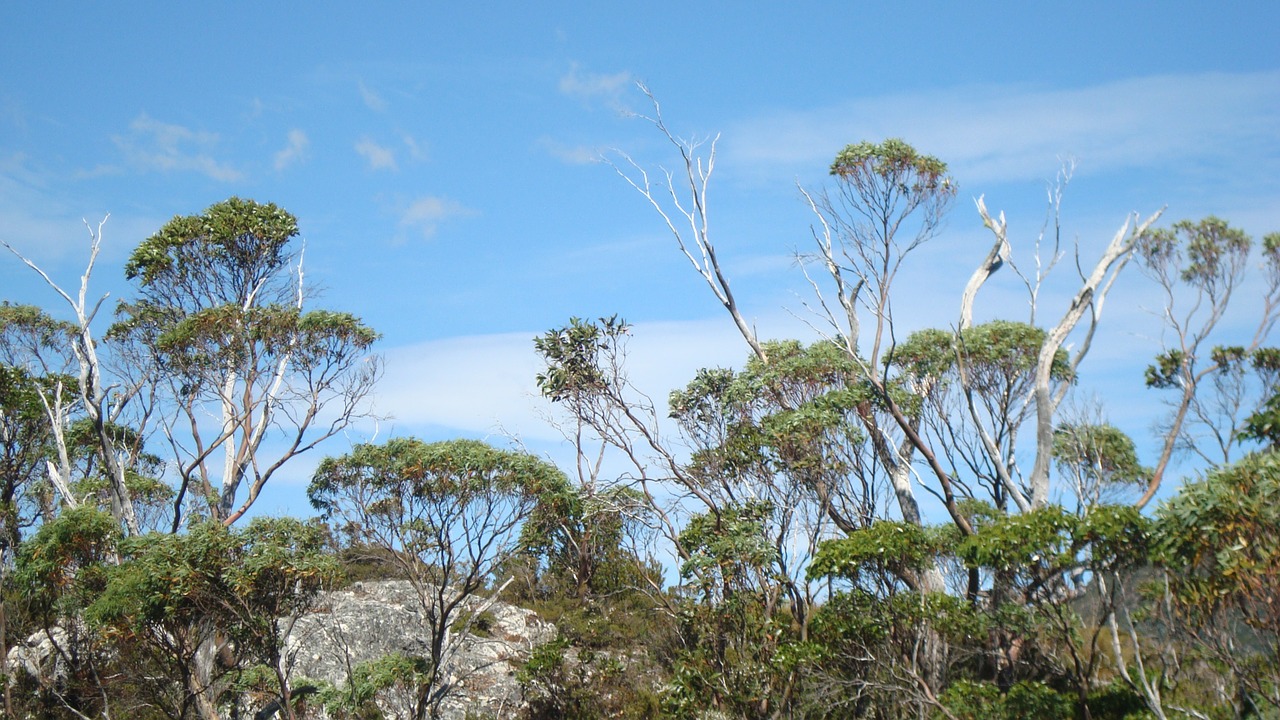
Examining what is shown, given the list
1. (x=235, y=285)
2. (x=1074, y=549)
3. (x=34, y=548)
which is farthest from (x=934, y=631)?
(x=235, y=285)

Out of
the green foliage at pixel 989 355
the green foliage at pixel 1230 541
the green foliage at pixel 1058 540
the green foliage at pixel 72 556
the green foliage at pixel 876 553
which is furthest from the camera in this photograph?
the green foliage at pixel 989 355

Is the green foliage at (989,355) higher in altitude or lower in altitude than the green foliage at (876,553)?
higher

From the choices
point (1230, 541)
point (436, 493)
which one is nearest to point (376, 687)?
point (436, 493)

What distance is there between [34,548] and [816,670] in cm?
1366

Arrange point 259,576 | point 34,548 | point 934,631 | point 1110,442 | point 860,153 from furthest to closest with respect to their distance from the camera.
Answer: point 1110,442
point 860,153
point 34,548
point 259,576
point 934,631

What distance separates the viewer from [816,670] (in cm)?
1416

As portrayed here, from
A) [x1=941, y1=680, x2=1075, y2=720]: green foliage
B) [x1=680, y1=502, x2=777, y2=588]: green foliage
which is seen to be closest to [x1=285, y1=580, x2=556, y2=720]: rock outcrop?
[x1=680, y1=502, x2=777, y2=588]: green foliage

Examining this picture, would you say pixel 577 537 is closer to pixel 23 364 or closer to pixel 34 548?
pixel 34 548

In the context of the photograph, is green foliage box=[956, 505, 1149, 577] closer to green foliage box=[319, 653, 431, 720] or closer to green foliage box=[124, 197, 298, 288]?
green foliage box=[319, 653, 431, 720]

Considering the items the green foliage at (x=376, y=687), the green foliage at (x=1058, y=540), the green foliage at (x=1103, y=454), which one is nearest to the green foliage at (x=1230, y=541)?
the green foliage at (x=1058, y=540)

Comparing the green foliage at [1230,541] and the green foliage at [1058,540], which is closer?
the green foliage at [1230,541]

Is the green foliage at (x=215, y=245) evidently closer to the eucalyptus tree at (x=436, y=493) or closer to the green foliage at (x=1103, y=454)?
the eucalyptus tree at (x=436, y=493)

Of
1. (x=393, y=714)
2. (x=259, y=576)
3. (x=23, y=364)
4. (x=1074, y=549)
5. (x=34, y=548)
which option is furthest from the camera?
(x=23, y=364)

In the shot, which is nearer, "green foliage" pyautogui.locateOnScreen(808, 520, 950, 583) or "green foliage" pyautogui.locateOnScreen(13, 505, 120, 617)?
"green foliage" pyautogui.locateOnScreen(808, 520, 950, 583)
